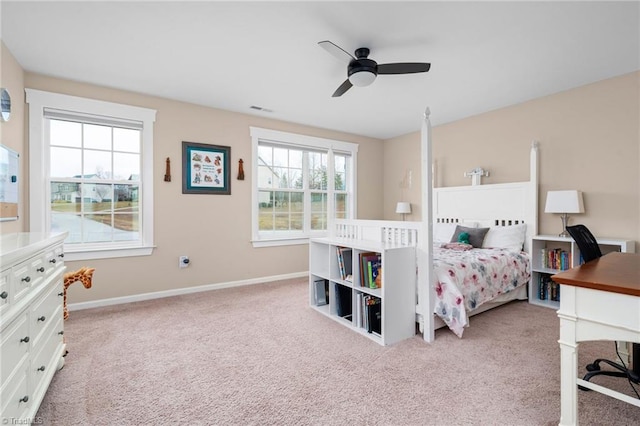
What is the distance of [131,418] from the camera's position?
162 centimetres

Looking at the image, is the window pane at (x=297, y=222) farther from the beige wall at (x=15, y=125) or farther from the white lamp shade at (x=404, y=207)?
the beige wall at (x=15, y=125)

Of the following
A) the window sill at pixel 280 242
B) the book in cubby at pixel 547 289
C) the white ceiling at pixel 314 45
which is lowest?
the book in cubby at pixel 547 289

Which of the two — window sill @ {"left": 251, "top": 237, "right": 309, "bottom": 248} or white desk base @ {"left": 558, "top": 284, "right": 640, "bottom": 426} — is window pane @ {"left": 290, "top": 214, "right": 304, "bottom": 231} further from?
white desk base @ {"left": 558, "top": 284, "right": 640, "bottom": 426}

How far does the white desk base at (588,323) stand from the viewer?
1.22 meters

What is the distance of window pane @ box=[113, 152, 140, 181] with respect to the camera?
3611mm

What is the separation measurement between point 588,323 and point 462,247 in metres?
2.43

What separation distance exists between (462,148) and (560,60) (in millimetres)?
1862

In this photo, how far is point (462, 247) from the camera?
3.69 metres

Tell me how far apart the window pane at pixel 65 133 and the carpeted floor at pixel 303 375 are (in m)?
1.86

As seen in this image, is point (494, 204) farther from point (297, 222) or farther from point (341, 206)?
point (297, 222)

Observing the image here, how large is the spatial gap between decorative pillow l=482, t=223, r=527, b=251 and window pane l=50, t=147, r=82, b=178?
4.95 meters

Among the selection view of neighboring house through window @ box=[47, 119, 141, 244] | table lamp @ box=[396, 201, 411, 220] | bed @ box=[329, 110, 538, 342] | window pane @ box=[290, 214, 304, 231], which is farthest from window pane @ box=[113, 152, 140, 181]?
table lamp @ box=[396, 201, 411, 220]

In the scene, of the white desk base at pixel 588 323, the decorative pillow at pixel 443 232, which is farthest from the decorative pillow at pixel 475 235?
the white desk base at pixel 588 323

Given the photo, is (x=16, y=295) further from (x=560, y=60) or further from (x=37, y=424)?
(x=560, y=60)
